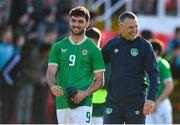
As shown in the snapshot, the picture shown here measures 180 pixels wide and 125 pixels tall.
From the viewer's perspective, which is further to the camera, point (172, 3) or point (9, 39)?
point (172, 3)

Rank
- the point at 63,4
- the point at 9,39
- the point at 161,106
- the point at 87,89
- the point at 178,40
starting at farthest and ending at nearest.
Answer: the point at 63,4 < the point at 178,40 < the point at 9,39 < the point at 161,106 < the point at 87,89

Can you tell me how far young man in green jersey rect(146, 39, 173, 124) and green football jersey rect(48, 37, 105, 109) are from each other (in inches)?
120

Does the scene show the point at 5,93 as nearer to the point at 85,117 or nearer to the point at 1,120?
the point at 1,120

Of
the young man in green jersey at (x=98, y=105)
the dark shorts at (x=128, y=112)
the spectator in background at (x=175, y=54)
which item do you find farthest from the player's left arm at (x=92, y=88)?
the spectator in background at (x=175, y=54)

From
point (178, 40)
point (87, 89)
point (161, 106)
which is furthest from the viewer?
point (178, 40)

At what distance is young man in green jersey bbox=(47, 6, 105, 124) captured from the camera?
11.5 meters

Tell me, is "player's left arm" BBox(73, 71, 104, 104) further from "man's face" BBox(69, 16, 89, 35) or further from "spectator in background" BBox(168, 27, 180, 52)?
"spectator in background" BBox(168, 27, 180, 52)

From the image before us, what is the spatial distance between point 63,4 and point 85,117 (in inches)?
397

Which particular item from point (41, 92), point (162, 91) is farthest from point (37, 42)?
point (162, 91)

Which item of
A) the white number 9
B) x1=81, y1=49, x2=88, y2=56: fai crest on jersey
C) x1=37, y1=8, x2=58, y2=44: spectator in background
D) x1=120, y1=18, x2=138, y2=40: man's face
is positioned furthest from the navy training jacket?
x1=37, y1=8, x2=58, y2=44: spectator in background

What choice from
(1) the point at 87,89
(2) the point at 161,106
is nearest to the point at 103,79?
(1) the point at 87,89

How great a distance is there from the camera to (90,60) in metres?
11.7

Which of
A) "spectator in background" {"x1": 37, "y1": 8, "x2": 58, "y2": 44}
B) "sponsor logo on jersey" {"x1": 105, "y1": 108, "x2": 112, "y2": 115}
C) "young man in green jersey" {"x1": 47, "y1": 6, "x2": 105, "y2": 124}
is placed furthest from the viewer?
"spectator in background" {"x1": 37, "y1": 8, "x2": 58, "y2": 44}

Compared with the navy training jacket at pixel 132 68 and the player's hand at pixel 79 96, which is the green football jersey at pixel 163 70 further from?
the player's hand at pixel 79 96
